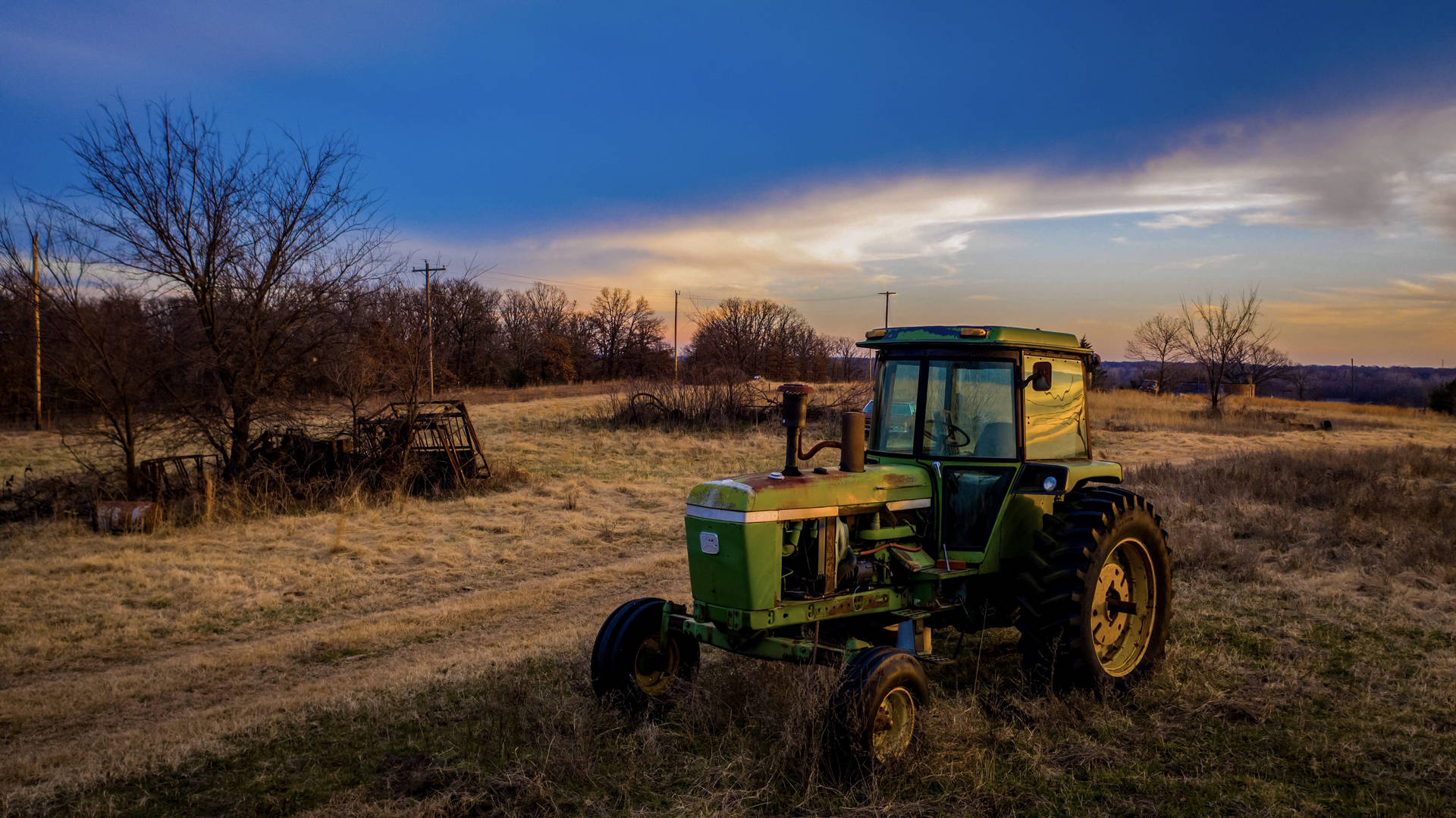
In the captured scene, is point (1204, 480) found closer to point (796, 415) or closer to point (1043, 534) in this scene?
point (1043, 534)

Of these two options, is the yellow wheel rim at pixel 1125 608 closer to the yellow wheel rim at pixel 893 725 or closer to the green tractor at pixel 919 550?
the green tractor at pixel 919 550

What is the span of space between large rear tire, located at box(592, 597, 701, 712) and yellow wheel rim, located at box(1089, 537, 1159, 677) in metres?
2.60

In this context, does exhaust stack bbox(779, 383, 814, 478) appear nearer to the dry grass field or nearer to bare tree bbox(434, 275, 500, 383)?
the dry grass field

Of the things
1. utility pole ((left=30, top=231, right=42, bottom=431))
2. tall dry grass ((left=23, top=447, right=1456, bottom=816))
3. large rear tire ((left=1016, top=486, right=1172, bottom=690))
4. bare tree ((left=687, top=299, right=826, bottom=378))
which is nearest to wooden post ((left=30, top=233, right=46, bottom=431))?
utility pole ((left=30, top=231, right=42, bottom=431))

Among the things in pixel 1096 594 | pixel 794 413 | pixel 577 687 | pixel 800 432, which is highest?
pixel 794 413

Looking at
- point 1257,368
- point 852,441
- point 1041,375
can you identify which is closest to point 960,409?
point 1041,375

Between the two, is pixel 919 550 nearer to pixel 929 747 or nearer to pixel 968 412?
pixel 968 412

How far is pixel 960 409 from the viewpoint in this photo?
218 inches

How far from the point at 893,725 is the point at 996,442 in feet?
6.64

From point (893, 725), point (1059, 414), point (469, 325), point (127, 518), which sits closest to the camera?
point (893, 725)

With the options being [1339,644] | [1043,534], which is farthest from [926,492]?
[1339,644]

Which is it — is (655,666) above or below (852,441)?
below

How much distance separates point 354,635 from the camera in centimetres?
743

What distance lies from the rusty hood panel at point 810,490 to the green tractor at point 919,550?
0.01m
